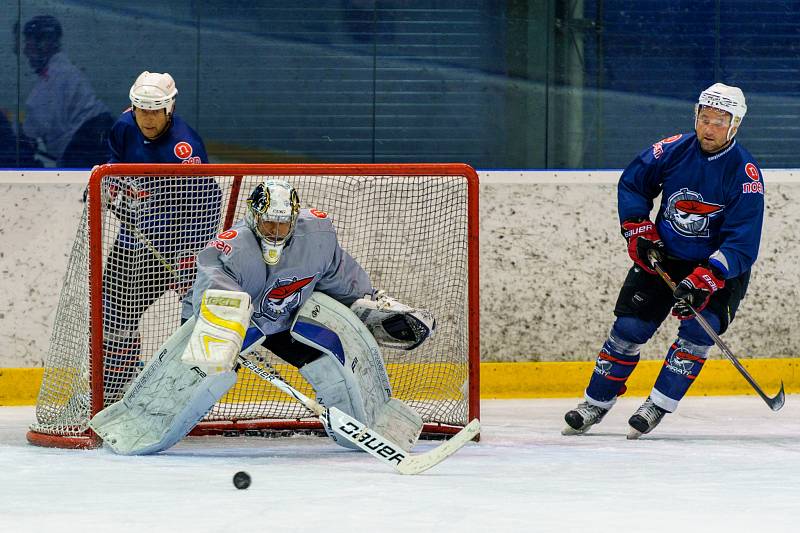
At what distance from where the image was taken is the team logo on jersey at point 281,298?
4031 mm

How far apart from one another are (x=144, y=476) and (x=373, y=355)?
2.93 feet

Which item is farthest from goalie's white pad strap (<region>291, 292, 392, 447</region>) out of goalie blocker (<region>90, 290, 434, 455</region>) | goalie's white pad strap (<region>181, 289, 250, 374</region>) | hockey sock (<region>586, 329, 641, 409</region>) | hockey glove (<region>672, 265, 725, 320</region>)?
hockey glove (<region>672, 265, 725, 320</region>)

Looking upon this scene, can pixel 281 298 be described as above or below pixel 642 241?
below

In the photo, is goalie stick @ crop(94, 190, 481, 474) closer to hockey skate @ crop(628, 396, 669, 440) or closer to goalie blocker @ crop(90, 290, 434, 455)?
goalie blocker @ crop(90, 290, 434, 455)

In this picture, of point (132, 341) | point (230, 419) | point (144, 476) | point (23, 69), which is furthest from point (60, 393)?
point (23, 69)

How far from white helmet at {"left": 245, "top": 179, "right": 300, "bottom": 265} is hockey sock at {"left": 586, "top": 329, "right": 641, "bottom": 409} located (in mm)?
1223

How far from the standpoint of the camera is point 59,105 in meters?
5.64

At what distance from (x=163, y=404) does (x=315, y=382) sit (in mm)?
439

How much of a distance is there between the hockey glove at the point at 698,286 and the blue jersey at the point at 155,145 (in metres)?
1.56

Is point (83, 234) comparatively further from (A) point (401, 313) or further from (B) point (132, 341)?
(A) point (401, 313)

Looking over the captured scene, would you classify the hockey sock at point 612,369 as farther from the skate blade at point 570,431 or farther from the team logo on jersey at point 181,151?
the team logo on jersey at point 181,151

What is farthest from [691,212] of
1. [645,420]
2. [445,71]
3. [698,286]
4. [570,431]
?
[445,71]

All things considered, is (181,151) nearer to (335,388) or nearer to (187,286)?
(187,286)

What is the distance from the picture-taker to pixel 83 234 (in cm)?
434
